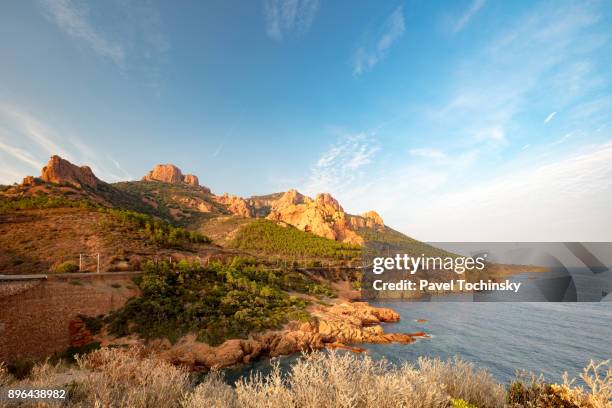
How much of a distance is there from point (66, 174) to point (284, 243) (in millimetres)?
65166

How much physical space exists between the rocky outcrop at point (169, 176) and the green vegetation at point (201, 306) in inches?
5660

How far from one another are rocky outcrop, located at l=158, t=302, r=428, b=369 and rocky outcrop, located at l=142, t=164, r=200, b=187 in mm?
154401

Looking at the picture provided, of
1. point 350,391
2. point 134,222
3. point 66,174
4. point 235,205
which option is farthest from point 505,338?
point 235,205

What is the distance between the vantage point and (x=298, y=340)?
3303 cm

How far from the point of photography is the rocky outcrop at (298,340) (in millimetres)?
27266

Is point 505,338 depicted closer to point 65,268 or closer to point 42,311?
point 42,311

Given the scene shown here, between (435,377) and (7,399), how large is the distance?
36.1 ft

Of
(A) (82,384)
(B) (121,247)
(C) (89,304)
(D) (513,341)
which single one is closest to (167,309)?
(C) (89,304)

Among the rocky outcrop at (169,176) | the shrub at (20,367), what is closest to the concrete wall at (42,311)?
the shrub at (20,367)

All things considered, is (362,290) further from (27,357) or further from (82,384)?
(82,384)

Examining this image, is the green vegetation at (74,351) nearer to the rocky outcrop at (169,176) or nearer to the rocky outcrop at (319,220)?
the rocky outcrop at (319,220)

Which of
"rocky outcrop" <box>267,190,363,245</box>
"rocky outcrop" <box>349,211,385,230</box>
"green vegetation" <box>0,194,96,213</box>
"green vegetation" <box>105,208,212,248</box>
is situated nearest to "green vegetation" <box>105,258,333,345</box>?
"green vegetation" <box>105,208,212,248</box>

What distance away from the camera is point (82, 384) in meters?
9.20

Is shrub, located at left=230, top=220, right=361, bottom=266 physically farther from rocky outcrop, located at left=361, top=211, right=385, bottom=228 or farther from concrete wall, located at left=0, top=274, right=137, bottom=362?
rocky outcrop, located at left=361, top=211, right=385, bottom=228
